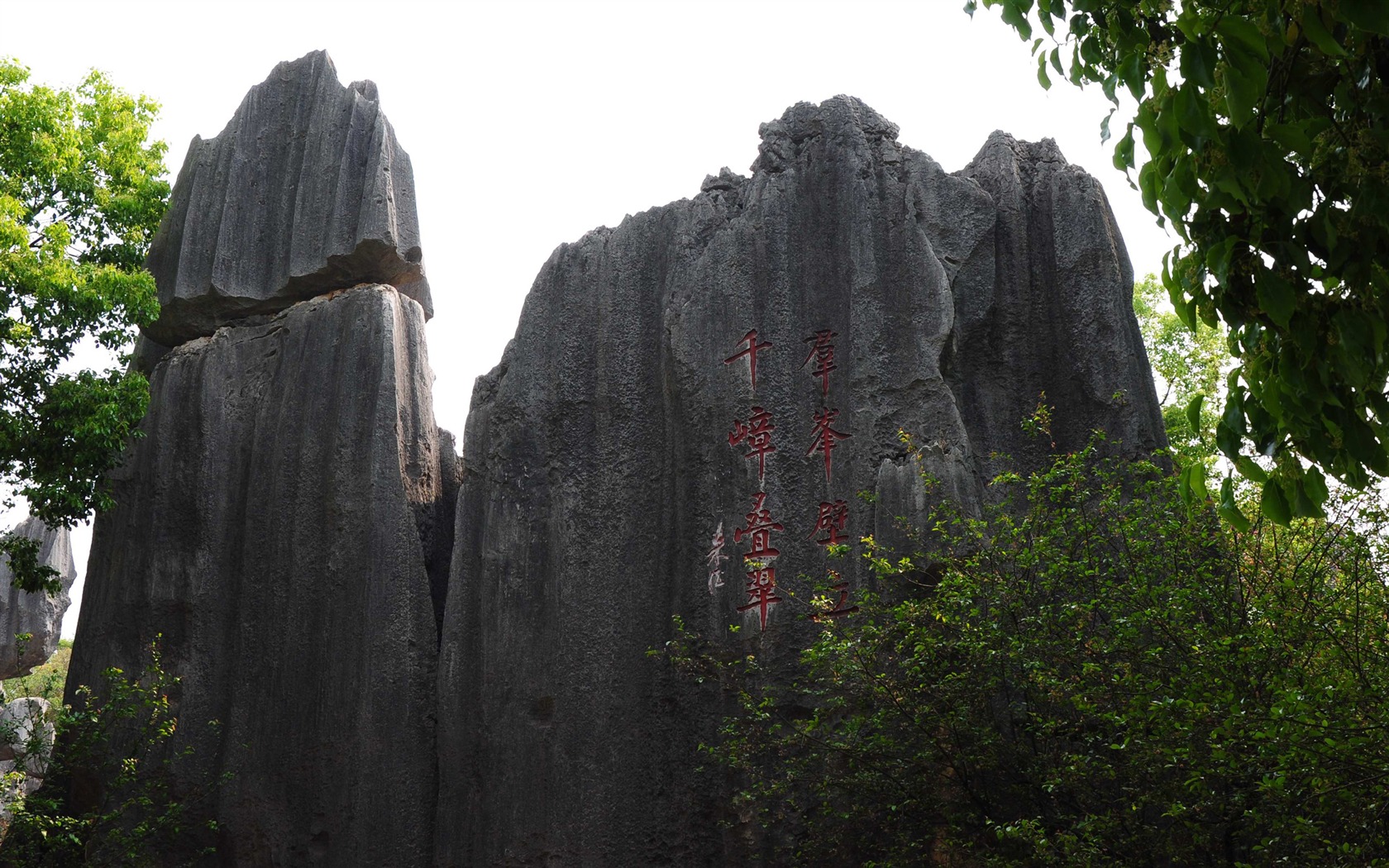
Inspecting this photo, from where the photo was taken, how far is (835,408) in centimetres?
780

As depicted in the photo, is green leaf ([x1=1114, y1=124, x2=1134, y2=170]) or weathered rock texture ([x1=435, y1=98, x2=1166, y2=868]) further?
weathered rock texture ([x1=435, y1=98, x2=1166, y2=868])

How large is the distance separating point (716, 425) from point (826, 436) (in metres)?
0.75

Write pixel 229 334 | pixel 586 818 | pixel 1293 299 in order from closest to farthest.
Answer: pixel 1293 299 < pixel 586 818 < pixel 229 334

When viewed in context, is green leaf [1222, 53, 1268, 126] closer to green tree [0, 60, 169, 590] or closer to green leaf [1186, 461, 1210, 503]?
green leaf [1186, 461, 1210, 503]

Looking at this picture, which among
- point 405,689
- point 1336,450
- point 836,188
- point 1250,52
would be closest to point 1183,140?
point 1250,52

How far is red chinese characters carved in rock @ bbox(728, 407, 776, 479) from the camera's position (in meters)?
7.85

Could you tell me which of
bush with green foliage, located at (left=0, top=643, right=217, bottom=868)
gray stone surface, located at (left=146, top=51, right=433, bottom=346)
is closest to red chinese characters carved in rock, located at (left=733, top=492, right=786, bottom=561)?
gray stone surface, located at (left=146, top=51, right=433, bottom=346)

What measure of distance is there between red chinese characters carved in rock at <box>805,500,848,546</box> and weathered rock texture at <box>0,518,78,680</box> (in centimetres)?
1092

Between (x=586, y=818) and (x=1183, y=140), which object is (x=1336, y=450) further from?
(x=586, y=818)

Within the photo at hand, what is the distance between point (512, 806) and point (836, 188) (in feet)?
15.0

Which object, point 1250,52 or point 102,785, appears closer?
point 1250,52

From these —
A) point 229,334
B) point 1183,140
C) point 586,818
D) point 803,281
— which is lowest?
point 586,818

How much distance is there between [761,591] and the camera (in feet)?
24.7

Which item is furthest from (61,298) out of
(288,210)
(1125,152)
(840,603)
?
(1125,152)
